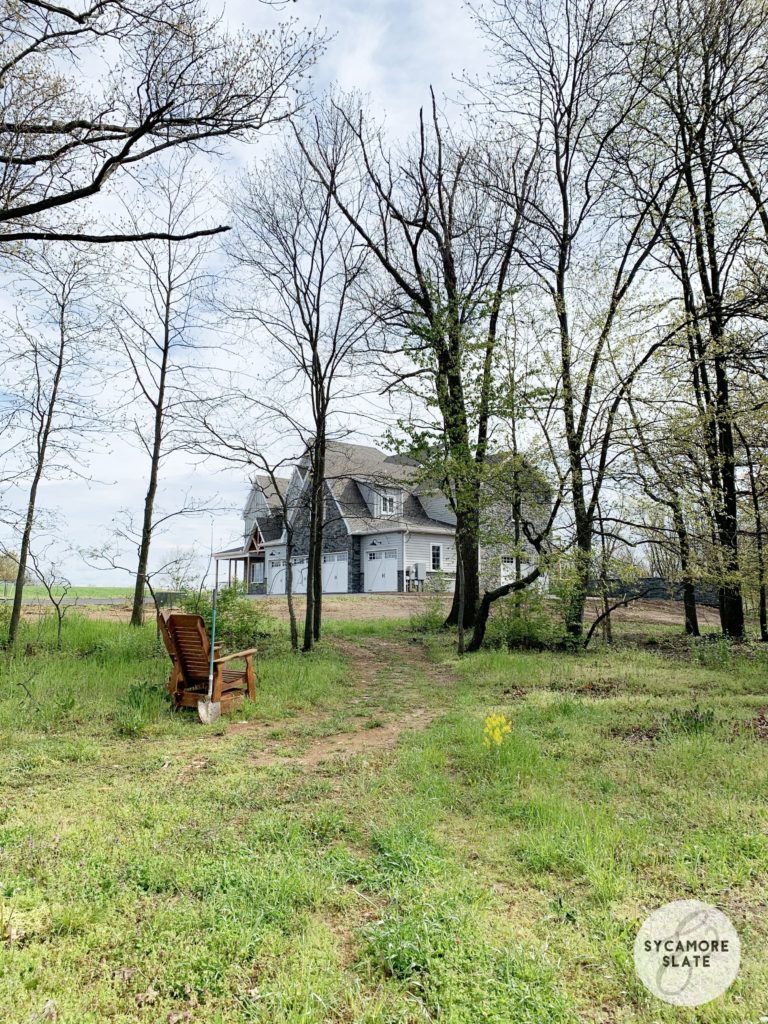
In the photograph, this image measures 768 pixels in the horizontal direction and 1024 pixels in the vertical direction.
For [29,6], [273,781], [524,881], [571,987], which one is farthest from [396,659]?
[29,6]

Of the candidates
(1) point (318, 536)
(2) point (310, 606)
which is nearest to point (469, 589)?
(1) point (318, 536)

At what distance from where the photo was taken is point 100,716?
6480 mm

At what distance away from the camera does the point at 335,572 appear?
94.5 ft

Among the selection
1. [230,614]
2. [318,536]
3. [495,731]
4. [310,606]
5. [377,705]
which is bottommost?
[377,705]

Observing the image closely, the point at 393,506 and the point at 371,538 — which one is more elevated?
the point at 393,506

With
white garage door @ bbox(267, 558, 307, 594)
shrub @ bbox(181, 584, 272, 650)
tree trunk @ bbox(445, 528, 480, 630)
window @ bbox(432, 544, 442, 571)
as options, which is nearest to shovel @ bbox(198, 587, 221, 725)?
shrub @ bbox(181, 584, 272, 650)

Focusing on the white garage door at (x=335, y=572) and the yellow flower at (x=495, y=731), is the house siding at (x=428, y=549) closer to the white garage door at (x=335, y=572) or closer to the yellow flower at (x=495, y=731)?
the white garage door at (x=335, y=572)

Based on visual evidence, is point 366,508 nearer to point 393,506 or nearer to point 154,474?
point 393,506

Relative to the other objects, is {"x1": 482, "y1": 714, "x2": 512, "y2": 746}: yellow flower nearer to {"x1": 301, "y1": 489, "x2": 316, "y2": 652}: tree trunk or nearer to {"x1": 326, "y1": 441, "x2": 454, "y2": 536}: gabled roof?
{"x1": 301, "y1": 489, "x2": 316, "y2": 652}: tree trunk

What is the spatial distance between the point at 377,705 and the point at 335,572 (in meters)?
21.4

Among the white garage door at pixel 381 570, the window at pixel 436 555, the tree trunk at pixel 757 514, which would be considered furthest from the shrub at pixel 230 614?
the window at pixel 436 555

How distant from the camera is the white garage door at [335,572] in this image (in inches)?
1113

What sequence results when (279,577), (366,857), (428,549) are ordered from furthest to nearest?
1. (279,577)
2. (428,549)
3. (366,857)

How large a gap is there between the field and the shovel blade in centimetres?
14
